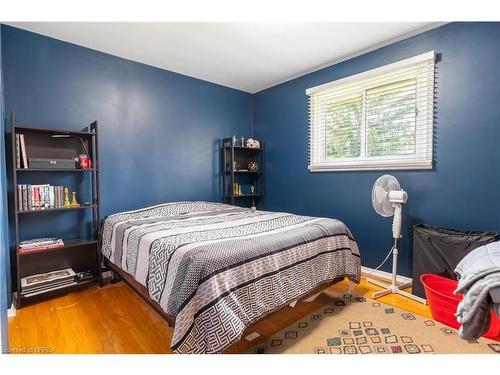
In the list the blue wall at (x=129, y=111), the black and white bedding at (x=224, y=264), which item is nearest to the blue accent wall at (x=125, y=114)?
the blue wall at (x=129, y=111)

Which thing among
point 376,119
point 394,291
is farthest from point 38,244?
point 376,119

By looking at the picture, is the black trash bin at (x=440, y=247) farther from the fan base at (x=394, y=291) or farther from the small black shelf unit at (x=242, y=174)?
the small black shelf unit at (x=242, y=174)

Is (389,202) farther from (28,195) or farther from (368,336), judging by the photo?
(28,195)

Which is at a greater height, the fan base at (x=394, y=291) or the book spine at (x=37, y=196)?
the book spine at (x=37, y=196)

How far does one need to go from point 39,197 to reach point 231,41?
228 centimetres

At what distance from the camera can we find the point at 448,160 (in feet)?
7.52

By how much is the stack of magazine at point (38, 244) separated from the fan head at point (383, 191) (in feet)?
9.43

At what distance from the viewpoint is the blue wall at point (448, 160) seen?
2074mm

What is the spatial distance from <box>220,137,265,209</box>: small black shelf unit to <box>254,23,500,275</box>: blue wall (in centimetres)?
99

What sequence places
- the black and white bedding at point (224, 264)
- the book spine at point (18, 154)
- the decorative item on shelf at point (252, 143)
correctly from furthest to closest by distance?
the decorative item on shelf at point (252, 143) → the book spine at point (18, 154) → the black and white bedding at point (224, 264)

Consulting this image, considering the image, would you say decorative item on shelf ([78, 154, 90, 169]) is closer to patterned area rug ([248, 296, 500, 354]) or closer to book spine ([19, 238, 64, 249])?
book spine ([19, 238, 64, 249])

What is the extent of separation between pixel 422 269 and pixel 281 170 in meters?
2.09

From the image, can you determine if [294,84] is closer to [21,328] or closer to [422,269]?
[422,269]
